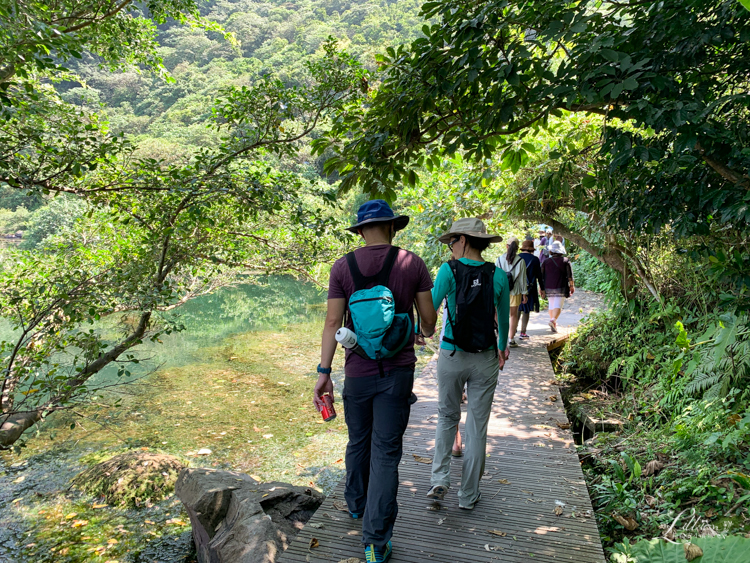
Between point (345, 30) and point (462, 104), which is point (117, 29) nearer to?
point (462, 104)

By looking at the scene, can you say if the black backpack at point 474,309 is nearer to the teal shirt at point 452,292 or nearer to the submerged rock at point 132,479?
the teal shirt at point 452,292

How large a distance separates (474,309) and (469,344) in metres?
0.21

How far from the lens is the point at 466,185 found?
7.54 metres

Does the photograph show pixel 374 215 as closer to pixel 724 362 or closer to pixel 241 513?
pixel 241 513

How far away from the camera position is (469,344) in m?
3.15

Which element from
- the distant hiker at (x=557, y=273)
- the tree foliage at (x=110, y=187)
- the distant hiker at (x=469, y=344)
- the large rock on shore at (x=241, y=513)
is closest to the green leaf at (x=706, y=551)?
the distant hiker at (x=469, y=344)

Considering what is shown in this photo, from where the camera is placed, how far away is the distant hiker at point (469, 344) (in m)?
3.17

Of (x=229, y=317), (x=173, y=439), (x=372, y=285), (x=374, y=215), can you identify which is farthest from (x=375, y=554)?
(x=229, y=317)

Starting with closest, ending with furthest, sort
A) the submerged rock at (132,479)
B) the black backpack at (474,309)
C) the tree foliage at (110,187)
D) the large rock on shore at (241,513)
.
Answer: the black backpack at (474,309) < the large rock on shore at (241,513) < the tree foliage at (110,187) < the submerged rock at (132,479)

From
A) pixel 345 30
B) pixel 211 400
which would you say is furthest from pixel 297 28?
pixel 211 400

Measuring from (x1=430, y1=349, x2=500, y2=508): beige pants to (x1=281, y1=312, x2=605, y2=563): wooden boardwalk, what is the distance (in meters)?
0.20

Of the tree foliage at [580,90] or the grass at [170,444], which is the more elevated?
the tree foliage at [580,90]

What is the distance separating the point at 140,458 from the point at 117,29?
18.1 ft

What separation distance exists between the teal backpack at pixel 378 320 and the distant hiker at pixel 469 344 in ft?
2.07
